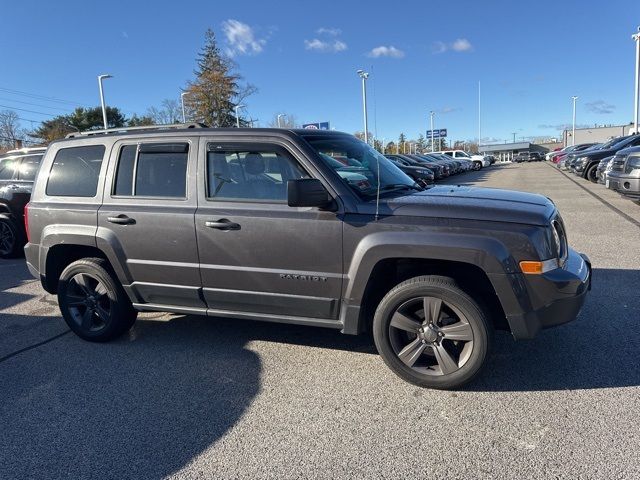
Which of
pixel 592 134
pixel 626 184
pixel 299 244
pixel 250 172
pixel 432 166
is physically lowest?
pixel 626 184

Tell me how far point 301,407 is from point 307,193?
4.90 ft

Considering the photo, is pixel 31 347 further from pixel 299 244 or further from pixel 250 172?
pixel 299 244

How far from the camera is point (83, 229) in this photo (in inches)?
168

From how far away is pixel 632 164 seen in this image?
9867 mm

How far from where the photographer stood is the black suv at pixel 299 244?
319 centimetres

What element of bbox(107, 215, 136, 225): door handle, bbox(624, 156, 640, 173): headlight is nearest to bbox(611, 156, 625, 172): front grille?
bbox(624, 156, 640, 173): headlight

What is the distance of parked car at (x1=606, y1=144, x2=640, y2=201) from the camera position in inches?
383

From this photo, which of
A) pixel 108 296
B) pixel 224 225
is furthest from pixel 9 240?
pixel 224 225

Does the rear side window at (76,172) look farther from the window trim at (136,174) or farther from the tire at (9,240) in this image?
the tire at (9,240)

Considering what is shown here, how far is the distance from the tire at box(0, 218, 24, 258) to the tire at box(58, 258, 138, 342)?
499 cm

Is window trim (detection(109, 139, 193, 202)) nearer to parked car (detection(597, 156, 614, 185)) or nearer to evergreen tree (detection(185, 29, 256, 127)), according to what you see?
parked car (detection(597, 156, 614, 185))

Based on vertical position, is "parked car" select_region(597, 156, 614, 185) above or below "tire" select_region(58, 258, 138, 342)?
above

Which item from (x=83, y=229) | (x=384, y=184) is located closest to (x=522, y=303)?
(x=384, y=184)

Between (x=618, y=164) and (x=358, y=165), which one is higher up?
(x=358, y=165)
